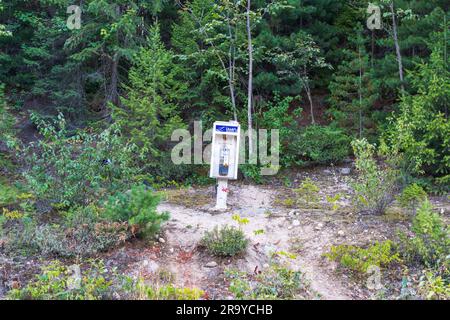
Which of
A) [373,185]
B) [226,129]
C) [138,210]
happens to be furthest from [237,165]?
[138,210]

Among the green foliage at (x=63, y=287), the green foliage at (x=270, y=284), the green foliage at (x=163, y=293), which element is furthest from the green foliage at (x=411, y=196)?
the green foliage at (x=63, y=287)

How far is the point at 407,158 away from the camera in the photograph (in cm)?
953

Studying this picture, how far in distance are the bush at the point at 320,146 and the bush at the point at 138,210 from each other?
5.87 meters

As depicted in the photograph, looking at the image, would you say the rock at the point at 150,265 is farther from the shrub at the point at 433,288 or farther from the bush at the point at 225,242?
the shrub at the point at 433,288

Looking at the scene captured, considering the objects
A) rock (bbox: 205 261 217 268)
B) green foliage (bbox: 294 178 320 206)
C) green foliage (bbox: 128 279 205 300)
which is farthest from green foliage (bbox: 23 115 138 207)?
green foliage (bbox: 294 178 320 206)

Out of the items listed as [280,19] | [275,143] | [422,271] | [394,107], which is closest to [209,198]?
[275,143]

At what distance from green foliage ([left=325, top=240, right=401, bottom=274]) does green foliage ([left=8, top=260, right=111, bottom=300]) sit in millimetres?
3020

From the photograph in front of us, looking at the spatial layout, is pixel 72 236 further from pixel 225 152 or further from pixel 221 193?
pixel 225 152

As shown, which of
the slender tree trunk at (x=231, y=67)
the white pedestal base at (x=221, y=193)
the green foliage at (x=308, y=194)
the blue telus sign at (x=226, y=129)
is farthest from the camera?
the slender tree trunk at (x=231, y=67)

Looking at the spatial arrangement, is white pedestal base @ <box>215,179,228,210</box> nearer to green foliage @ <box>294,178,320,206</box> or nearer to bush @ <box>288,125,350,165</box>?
green foliage @ <box>294,178,320,206</box>

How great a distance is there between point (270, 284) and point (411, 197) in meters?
3.09

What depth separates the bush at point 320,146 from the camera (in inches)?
476

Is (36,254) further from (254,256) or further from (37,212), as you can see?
(254,256)

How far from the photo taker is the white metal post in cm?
896
